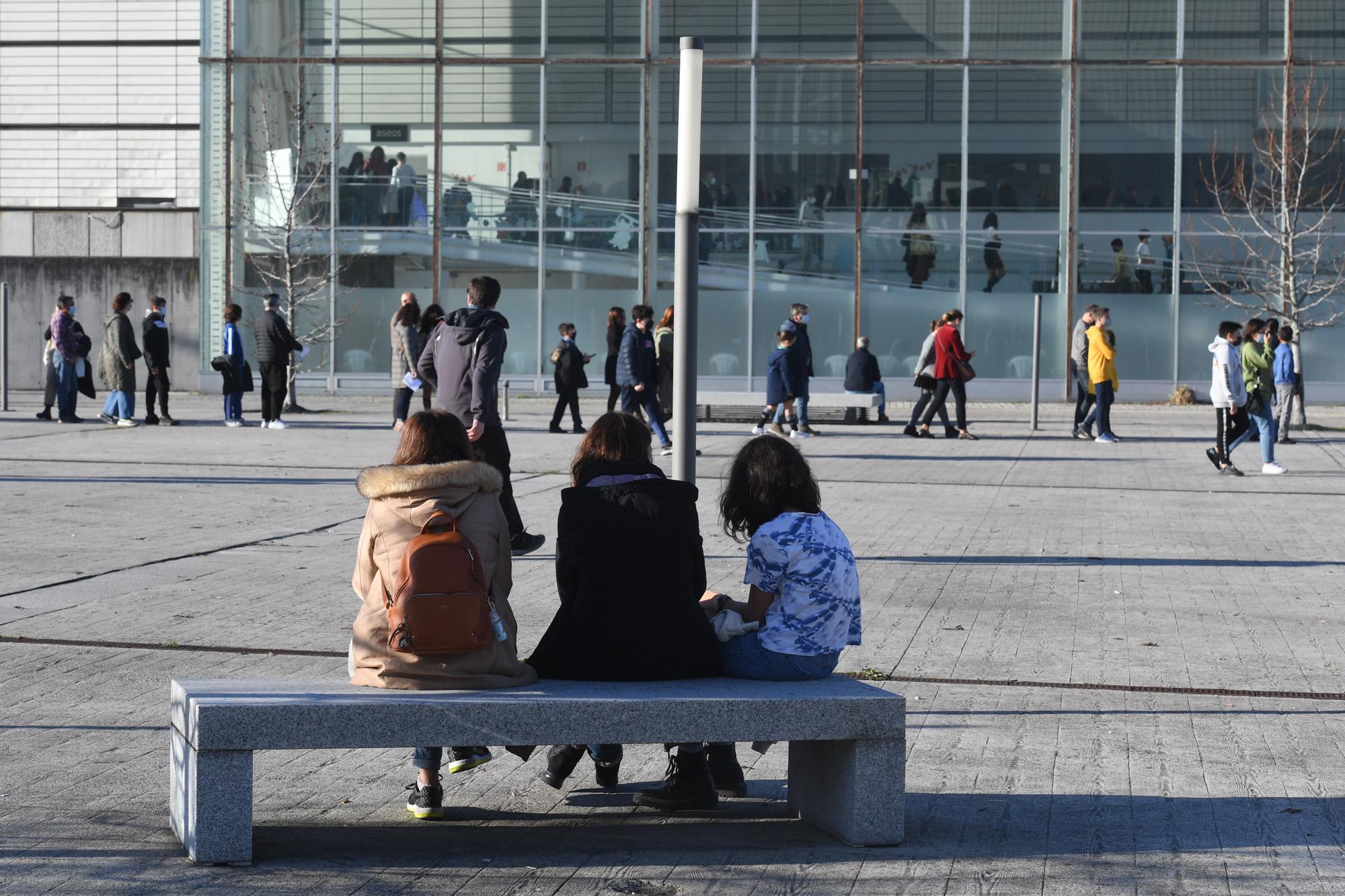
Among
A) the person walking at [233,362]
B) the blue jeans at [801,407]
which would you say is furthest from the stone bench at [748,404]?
the person walking at [233,362]

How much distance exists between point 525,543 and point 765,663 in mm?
6193

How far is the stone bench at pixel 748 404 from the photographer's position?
24969 millimetres

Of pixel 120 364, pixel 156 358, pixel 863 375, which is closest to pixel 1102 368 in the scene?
pixel 863 375

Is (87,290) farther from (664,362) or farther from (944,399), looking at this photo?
(944,399)

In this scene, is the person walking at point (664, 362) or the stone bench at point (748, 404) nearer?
the person walking at point (664, 362)

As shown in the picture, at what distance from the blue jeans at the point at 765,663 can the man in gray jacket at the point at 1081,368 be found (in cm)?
1771

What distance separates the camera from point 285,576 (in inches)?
398

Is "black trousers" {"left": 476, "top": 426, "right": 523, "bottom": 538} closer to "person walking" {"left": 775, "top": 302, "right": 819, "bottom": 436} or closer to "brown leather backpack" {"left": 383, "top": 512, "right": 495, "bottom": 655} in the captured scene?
"brown leather backpack" {"left": 383, "top": 512, "right": 495, "bottom": 655}

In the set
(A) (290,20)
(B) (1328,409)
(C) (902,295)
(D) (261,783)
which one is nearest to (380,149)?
(A) (290,20)

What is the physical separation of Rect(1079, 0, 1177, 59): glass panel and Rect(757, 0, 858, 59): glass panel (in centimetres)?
422

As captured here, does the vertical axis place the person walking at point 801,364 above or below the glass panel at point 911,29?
below

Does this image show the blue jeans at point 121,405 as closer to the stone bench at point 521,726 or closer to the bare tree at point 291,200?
the bare tree at point 291,200

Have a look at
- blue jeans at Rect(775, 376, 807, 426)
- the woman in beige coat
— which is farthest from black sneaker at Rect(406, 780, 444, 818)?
blue jeans at Rect(775, 376, 807, 426)

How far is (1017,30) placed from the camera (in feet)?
102
